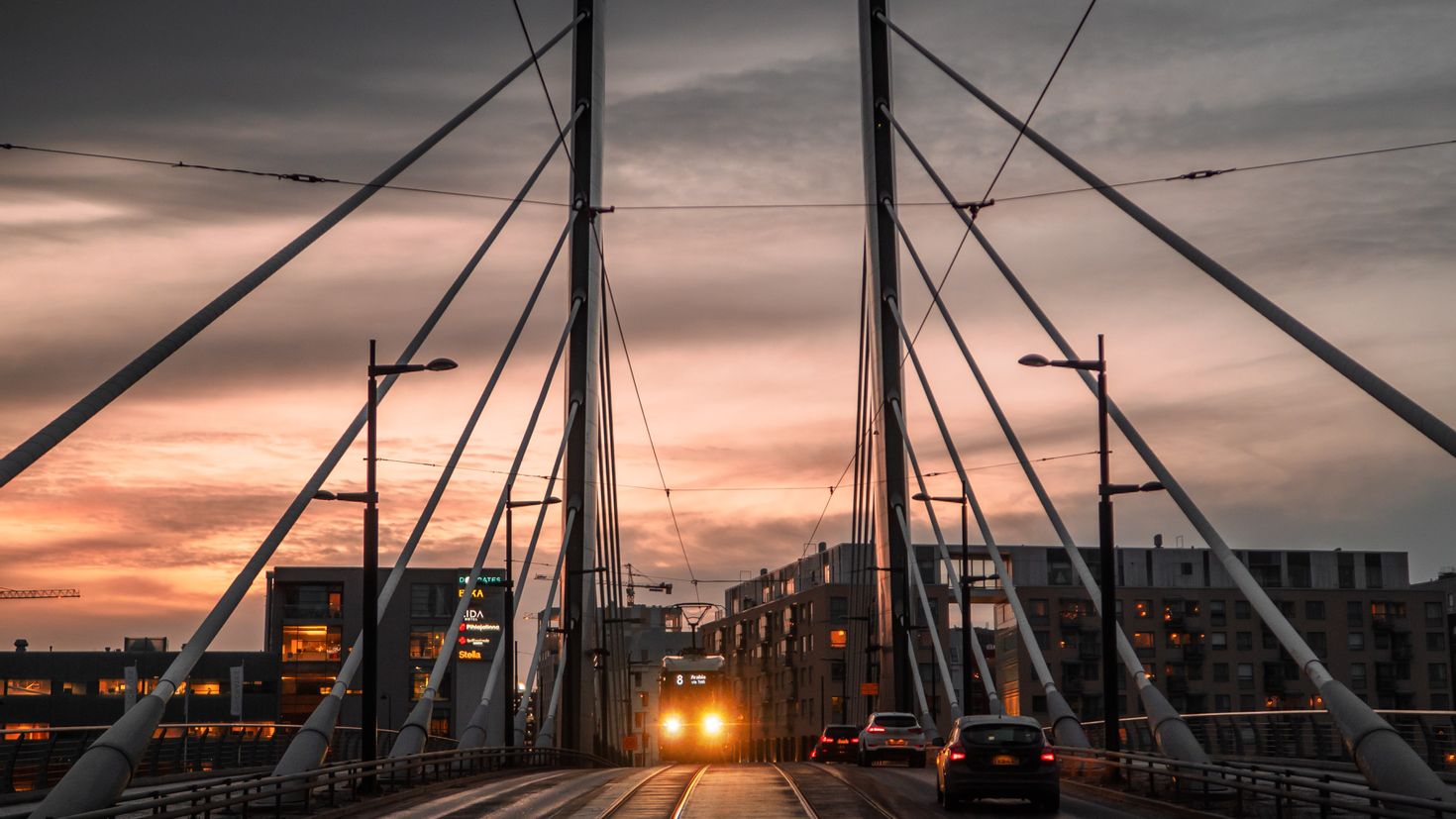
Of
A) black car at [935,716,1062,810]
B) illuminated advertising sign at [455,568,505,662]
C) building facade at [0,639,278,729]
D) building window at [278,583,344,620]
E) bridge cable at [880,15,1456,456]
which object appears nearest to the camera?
bridge cable at [880,15,1456,456]

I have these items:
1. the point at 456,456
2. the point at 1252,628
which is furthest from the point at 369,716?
the point at 1252,628

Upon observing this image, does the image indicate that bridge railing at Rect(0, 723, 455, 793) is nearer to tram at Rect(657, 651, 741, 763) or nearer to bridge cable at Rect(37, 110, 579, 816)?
bridge cable at Rect(37, 110, 579, 816)

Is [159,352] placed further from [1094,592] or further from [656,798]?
[1094,592]

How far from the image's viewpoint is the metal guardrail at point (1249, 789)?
18.4m

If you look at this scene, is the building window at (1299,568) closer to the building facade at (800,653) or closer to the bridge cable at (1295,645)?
the building facade at (800,653)

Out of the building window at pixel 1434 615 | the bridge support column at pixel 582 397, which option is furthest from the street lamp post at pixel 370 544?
the building window at pixel 1434 615

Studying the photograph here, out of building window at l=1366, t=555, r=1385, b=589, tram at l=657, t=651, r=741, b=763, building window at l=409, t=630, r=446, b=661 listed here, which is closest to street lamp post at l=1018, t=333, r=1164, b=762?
tram at l=657, t=651, r=741, b=763

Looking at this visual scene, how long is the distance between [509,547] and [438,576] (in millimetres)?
80204

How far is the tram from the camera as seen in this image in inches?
3216

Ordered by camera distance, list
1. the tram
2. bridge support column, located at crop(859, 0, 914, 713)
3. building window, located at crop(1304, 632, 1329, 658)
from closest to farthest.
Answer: bridge support column, located at crop(859, 0, 914, 713)
the tram
building window, located at crop(1304, 632, 1329, 658)

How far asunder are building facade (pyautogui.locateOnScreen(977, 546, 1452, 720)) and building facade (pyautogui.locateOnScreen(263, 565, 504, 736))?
41107mm

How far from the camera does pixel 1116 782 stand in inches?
1227

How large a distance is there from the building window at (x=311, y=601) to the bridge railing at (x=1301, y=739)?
8794 cm

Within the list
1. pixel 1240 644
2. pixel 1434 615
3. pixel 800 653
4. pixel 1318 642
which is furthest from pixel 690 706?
pixel 1434 615
